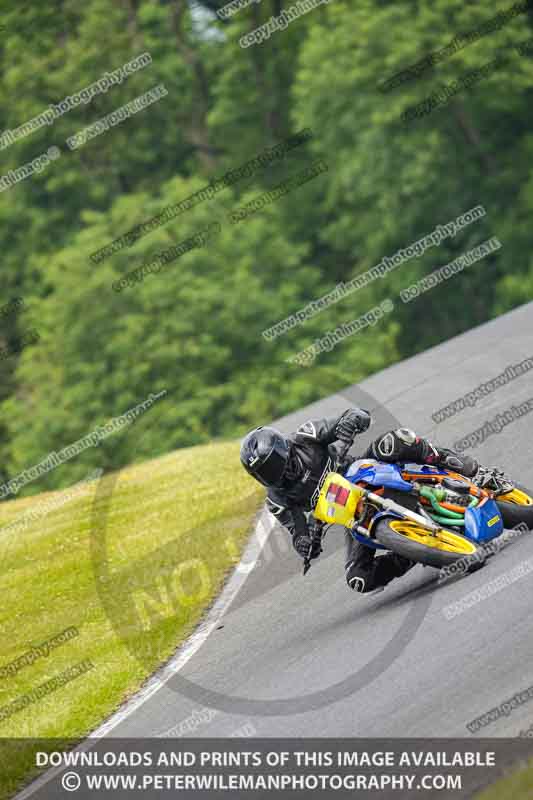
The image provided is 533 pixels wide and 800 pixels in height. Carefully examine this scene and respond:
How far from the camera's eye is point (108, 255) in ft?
139

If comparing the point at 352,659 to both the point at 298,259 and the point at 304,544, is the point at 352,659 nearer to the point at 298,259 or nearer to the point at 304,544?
the point at 304,544

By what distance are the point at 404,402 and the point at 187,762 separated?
390 inches

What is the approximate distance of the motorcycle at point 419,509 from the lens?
898 cm

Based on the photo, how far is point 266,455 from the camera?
9.22 m

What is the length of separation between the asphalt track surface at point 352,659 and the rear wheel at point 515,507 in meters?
0.17

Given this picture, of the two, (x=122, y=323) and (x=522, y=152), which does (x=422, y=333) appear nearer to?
(x=522, y=152)

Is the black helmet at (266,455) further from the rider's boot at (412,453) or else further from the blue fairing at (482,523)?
the blue fairing at (482,523)

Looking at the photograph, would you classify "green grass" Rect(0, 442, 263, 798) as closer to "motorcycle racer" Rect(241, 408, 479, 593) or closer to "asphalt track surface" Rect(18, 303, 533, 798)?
"asphalt track surface" Rect(18, 303, 533, 798)

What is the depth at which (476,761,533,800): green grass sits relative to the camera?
6.21 meters

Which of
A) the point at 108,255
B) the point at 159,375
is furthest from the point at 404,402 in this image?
the point at 108,255

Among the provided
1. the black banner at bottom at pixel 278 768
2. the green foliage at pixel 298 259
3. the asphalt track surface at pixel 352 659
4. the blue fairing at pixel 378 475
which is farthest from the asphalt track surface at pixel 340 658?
the green foliage at pixel 298 259

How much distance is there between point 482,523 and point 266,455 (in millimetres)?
1736

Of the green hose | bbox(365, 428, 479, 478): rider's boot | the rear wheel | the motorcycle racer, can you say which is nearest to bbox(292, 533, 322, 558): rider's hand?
the motorcycle racer

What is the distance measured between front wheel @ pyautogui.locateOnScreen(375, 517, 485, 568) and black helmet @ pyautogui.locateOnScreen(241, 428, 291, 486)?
908 millimetres
